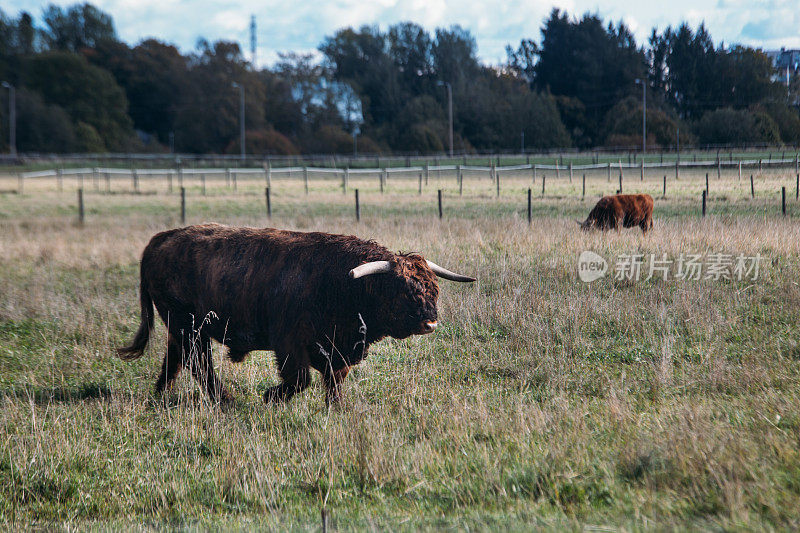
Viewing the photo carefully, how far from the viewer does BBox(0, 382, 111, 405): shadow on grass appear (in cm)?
600

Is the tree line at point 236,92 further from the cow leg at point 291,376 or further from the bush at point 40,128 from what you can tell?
the cow leg at point 291,376

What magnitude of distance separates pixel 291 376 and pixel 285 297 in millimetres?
644

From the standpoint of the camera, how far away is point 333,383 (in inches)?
214

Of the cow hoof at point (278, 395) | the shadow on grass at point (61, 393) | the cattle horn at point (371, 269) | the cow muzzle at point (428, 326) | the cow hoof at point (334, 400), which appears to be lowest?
the shadow on grass at point (61, 393)

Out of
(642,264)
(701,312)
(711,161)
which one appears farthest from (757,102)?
(701,312)

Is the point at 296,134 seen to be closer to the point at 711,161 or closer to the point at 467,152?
the point at 467,152

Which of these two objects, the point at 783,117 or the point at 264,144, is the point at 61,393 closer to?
the point at 783,117

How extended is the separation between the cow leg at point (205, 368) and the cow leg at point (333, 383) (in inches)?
39.9

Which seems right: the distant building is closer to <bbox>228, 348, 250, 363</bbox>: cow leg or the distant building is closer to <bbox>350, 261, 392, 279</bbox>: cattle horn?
<bbox>350, 261, 392, 279</bbox>: cattle horn

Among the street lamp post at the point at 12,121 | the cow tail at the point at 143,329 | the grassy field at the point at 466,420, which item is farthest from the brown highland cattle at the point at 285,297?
the street lamp post at the point at 12,121

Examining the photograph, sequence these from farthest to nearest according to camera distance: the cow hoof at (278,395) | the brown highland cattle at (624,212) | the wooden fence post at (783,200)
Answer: the brown highland cattle at (624,212), the wooden fence post at (783,200), the cow hoof at (278,395)

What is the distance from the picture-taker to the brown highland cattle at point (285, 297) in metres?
5.24

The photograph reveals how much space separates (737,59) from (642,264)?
656cm

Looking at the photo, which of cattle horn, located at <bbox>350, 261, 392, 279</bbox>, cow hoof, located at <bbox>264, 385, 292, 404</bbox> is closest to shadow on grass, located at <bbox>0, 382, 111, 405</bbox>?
cow hoof, located at <bbox>264, 385, 292, 404</bbox>
